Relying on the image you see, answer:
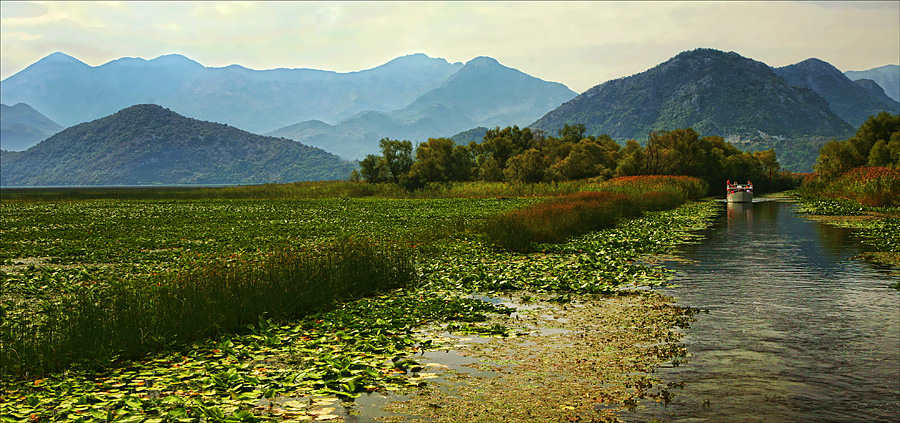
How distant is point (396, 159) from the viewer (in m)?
75.2

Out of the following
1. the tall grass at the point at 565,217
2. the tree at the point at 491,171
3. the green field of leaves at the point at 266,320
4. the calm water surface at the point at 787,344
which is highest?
the tree at the point at 491,171

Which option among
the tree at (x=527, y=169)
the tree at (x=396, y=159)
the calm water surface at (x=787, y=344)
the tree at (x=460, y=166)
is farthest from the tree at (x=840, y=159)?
the calm water surface at (x=787, y=344)

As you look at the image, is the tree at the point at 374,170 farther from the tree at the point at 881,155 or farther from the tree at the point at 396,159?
the tree at the point at 881,155

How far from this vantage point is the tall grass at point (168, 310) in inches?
313

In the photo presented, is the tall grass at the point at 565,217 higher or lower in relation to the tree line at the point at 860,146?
lower

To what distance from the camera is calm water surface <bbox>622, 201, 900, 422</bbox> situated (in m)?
6.21

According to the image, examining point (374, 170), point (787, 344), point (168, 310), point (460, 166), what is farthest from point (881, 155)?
point (168, 310)

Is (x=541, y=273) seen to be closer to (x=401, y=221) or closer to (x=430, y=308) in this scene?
(x=430, y=308)

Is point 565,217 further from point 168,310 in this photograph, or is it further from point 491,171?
point 491,171

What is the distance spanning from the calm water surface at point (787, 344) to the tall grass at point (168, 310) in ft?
21.0

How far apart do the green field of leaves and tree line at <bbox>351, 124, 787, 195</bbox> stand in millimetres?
49556

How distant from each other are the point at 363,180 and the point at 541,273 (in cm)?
6530

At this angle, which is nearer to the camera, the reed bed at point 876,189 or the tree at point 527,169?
the reed bed at point 876,189

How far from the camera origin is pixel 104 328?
855cm
